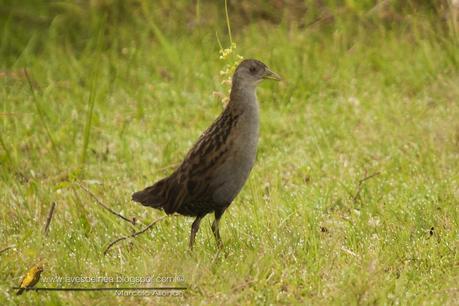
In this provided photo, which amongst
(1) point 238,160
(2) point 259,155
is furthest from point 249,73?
(2) point 259,155

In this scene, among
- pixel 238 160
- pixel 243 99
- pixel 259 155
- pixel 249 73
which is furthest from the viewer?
pixel 259 155

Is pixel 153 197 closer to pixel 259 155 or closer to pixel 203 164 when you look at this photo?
pixel 203 164

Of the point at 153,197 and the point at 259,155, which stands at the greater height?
the point at 153,197

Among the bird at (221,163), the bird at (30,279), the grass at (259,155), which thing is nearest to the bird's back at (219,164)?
the bird at (221,163)

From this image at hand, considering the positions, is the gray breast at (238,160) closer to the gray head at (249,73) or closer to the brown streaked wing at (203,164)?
the brown streaked wing at (203,164)

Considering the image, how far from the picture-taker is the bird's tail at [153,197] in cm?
485

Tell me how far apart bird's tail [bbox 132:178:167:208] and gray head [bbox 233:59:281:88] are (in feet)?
2.18

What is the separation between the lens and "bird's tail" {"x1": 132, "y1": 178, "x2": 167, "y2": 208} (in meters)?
4.85

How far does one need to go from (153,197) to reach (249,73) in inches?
32.6

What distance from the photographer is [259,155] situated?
6926mm

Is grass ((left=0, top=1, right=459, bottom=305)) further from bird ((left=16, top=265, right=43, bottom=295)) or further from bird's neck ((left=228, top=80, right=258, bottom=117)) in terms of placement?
bird's neck ((left=228, top=80, right=258, bottom=117))

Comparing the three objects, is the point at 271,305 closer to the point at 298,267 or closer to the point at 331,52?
the point at 298,267

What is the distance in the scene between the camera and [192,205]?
15.5 feet

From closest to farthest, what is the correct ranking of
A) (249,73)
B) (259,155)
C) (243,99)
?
(243,99) → (249,73) → (259,155)
